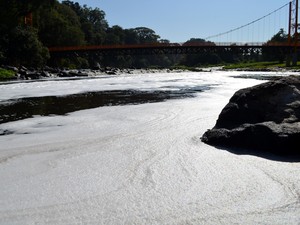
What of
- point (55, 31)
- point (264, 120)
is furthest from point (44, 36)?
point (264, 120)

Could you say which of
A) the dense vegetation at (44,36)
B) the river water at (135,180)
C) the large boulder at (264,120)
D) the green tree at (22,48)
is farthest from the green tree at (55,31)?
the large boulder at (264,120)

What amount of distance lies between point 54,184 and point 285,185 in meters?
2.32

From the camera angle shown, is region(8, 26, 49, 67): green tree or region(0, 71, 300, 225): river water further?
region(8, 26, 49, 67): green tree

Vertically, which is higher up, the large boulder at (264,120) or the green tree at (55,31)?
the green tree at (55,31)

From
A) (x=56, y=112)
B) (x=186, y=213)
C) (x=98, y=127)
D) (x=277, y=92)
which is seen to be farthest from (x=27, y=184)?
(x=56, y=112)

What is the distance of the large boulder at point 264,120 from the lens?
464cm

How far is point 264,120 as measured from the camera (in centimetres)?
539

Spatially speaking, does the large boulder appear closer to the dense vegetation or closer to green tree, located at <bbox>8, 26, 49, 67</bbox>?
the dense vegetation

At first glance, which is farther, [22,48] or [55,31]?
[55,31]

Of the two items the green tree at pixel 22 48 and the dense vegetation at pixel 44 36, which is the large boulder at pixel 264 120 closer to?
the dense vegetation at pixel 44 36

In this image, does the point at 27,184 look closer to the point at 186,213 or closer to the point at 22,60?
the point at 186,213

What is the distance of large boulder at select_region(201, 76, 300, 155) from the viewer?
4641mm

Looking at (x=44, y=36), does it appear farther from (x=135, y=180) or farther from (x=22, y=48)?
(x=135, y=180)

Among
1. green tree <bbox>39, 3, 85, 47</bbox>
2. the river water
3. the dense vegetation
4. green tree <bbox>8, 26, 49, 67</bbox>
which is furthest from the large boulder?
green tree <bbox>39, 3, 85, 47</bbox>
